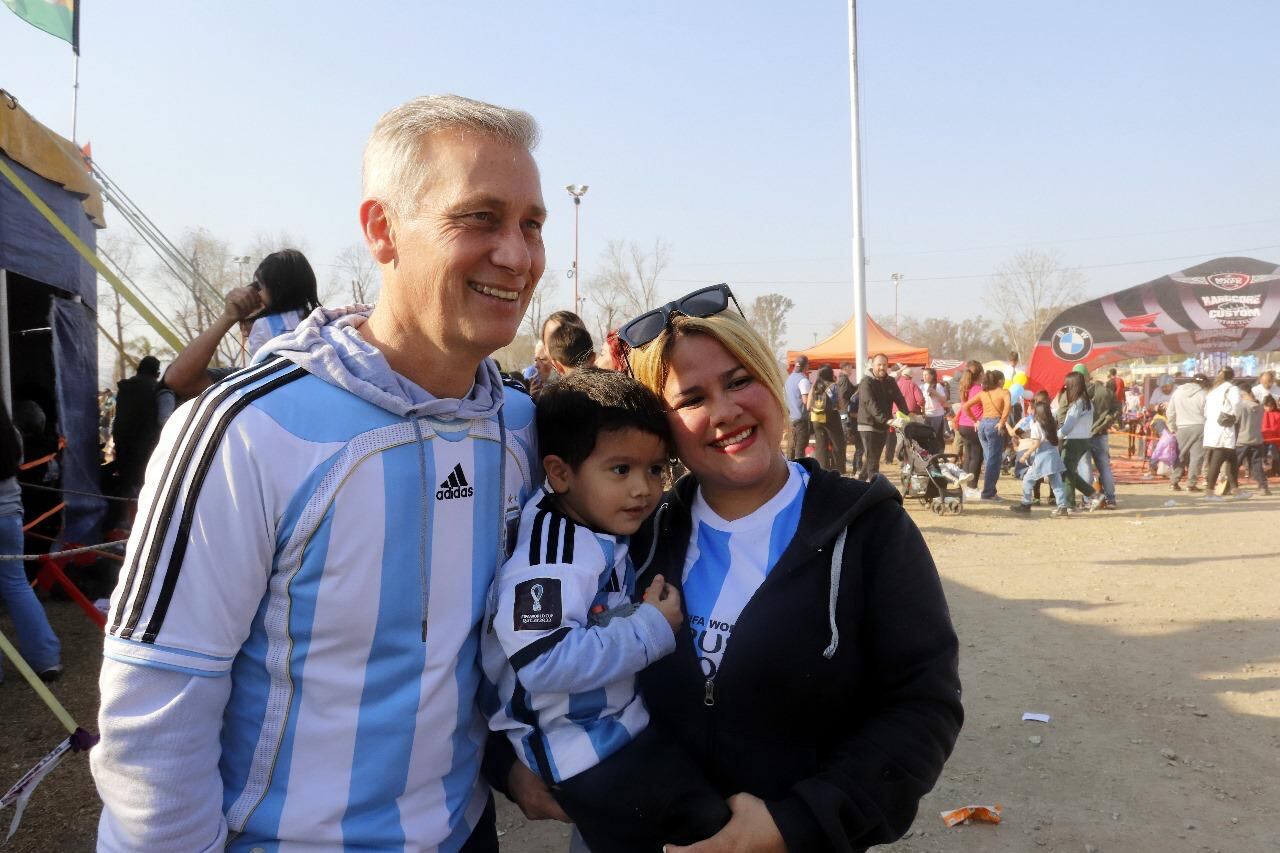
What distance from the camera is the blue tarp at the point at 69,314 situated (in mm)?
6324

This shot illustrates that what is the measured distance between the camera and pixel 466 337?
149 centimetres

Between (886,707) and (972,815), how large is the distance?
2.51 m

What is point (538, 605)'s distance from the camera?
1.56 meters

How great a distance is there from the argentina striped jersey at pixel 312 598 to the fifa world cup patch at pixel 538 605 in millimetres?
105

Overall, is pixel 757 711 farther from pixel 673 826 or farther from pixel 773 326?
pixel 773 326

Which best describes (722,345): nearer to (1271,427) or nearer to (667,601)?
(667,601)

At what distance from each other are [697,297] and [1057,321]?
2066 centimetres

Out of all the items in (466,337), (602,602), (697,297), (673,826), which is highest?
(697,297)

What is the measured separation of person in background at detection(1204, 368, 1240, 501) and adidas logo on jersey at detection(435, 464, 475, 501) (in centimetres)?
1407

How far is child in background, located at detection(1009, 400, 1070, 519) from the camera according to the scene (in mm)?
10867

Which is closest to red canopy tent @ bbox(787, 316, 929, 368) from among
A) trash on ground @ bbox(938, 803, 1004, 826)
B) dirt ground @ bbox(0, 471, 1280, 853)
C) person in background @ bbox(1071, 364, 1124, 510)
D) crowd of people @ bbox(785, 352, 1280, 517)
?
crowd of people @ bbox(785, 352, 1280, 517)

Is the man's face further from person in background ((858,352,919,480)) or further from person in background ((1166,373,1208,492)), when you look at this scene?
person in background ((1166,373,1208,492))

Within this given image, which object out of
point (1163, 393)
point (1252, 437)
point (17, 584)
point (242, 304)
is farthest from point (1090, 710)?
point (1163, 393)

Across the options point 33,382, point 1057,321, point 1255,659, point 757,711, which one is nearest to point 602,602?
point 757,711
